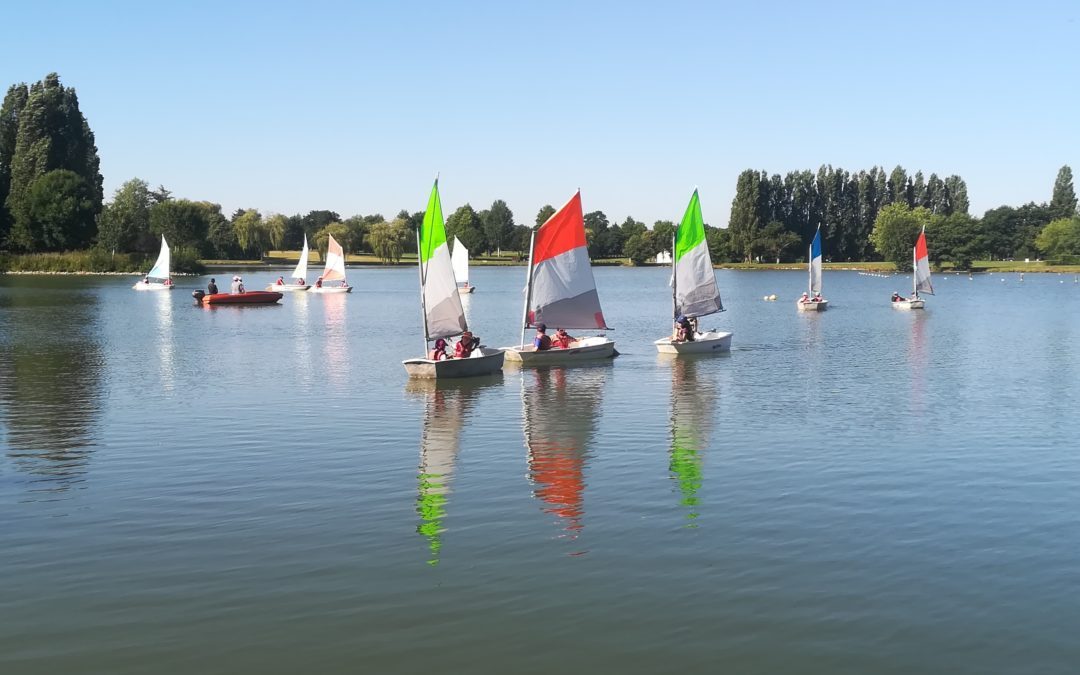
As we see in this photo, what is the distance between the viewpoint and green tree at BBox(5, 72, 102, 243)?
128 m

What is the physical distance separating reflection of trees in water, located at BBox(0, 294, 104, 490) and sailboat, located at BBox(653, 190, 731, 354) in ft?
76.3

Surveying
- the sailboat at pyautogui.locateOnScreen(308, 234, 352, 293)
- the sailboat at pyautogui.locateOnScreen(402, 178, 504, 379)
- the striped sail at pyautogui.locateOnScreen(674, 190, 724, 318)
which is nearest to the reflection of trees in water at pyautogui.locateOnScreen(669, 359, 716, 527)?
the striped sail at pyautogui.locateOnScreen(674, 190, 724, 318)

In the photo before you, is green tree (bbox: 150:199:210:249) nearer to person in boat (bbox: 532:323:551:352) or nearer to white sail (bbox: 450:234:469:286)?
white sail (bbox: 450:234:469:286)

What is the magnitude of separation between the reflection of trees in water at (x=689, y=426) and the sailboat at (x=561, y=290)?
3.83 metres

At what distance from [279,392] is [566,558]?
63.6 ft

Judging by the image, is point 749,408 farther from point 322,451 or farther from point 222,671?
point 222,671

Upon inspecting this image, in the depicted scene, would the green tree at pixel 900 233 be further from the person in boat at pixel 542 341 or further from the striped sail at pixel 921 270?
the person in boat at pixel 542 341

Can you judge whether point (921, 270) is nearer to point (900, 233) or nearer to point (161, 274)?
point (161, 274)

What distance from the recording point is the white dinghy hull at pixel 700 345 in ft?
136

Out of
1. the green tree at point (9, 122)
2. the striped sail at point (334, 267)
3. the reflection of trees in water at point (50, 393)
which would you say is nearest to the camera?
the reflection of trees in water at point (50, 393)

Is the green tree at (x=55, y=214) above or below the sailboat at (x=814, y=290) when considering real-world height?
above

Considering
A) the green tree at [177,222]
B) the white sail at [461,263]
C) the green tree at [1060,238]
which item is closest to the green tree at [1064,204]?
the green tree at [1060,238]

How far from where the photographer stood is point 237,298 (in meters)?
76.4

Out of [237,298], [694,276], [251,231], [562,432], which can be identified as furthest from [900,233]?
[562,432]
